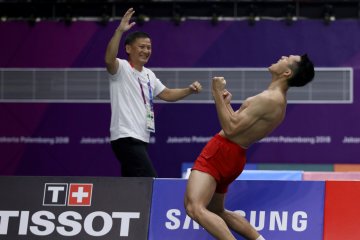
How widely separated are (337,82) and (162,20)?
2.37 metres

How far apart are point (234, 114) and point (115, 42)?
133 centimetres

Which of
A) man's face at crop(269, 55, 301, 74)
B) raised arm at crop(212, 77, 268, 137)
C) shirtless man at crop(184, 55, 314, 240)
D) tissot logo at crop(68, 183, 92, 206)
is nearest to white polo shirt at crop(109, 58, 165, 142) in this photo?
tissot logo at crop(68, 183, 92, 206)

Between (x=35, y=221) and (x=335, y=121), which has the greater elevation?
(x=335, y=121)

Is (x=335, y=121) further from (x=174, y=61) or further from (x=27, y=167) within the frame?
(x=27, y=167)

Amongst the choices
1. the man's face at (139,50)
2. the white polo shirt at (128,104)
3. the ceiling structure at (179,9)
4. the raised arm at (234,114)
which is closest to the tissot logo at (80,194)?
the white polo shirt at (128,104)

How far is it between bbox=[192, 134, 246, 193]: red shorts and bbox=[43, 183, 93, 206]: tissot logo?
106cm

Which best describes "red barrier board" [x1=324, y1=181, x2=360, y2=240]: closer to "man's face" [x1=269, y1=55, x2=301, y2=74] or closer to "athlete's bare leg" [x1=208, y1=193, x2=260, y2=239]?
"athlete's bare leg" [x1=208, y1=193, x2=260, y2=239]

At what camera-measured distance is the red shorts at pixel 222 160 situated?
7.05 meters

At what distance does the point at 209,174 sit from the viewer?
7.04 m

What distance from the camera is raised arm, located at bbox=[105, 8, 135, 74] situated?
25.6 feet

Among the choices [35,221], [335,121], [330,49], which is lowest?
[35,221]

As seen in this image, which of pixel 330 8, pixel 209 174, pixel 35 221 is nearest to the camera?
pixel 209 174

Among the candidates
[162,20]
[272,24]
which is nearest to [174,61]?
[162,20]

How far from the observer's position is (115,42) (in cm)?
784
